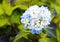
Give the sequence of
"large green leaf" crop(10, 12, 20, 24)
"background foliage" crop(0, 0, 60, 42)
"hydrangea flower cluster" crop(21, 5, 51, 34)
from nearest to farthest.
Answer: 1. "hydrangea flower cluster" crop(21, 5, 51, 34)
2. "background foliage" crop(0, 0, 60, 42)
3. "large green leaf" crop(10, 12, 20, 24)

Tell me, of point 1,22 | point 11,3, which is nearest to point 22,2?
point 11,3

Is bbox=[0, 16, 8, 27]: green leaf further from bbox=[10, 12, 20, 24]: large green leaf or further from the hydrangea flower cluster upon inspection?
the hydrangea flower cluster

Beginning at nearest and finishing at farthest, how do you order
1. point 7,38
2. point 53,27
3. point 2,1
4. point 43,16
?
1. point 43,16
2. point 53,27
3. point 7,38
4. point 2,1

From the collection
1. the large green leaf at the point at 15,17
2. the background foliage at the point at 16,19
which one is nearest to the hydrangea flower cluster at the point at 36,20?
the background foliage at the point at 16,19

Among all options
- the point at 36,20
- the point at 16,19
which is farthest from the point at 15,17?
the point at 36,20

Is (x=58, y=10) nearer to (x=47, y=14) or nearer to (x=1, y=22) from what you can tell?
(x=47, y=14)

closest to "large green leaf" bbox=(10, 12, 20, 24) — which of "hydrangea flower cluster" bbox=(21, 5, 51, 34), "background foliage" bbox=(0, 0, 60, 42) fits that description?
"background foliage" bbox=(0, 0, 60, 42)

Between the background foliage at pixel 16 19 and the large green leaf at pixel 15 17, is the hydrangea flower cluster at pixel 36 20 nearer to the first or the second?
the background foliage at pixel 16 19

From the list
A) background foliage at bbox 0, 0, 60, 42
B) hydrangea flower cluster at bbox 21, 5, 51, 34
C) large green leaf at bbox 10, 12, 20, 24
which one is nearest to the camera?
hydrangea flower cluster at bbox 21, 5, 51, 34
